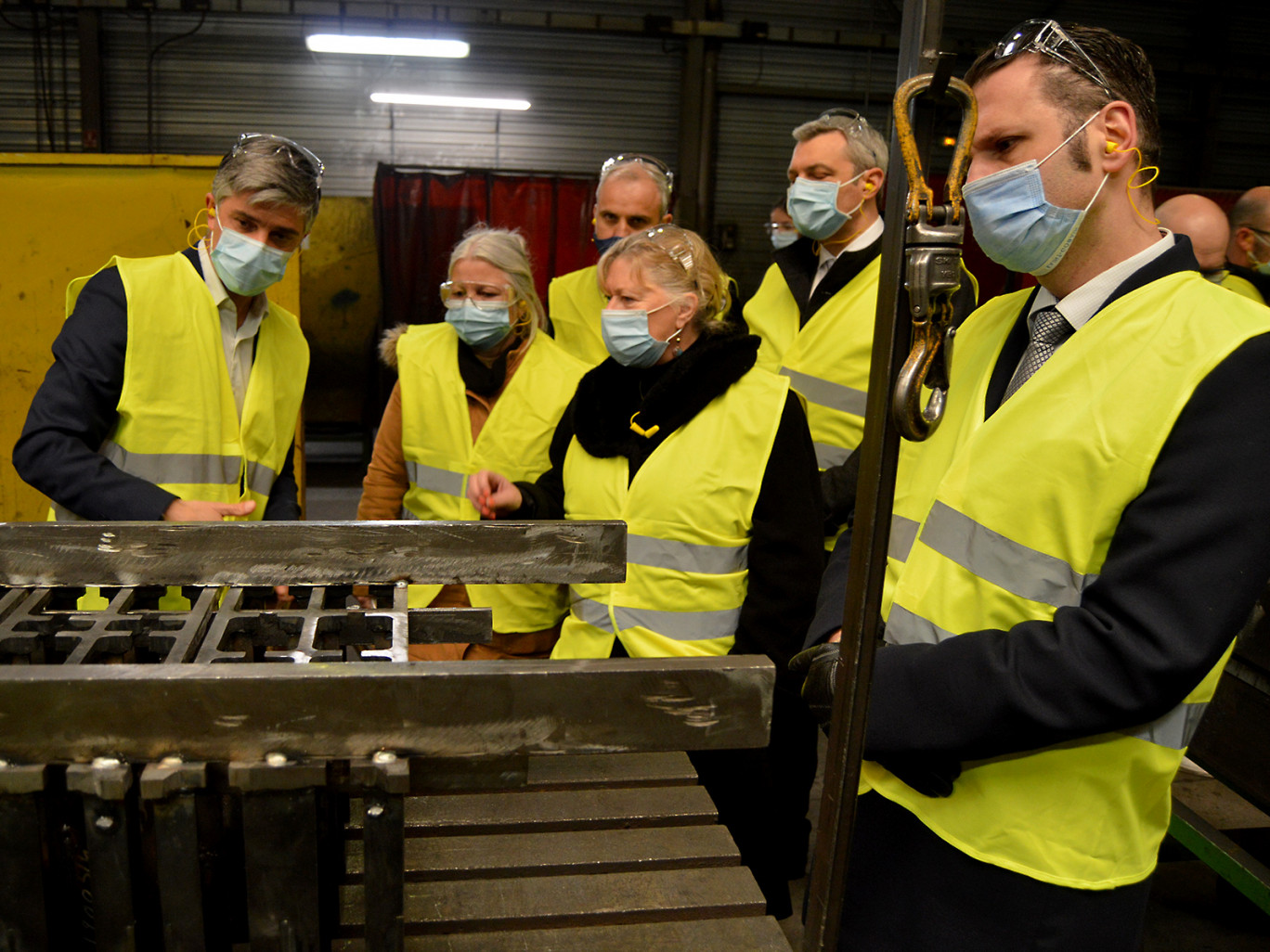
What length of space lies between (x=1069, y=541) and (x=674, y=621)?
100 cm

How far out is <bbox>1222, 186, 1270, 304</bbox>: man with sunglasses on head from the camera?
312 cm

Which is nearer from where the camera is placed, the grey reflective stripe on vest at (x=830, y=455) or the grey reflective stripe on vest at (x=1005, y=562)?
the grey reflective stripe on vest at (x=1005, y=562)

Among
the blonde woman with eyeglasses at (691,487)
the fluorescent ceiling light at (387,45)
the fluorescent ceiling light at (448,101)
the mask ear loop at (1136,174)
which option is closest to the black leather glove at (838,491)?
the blonde woman with eyeglasses at (691,487)

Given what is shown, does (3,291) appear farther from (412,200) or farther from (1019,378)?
(1019,378)

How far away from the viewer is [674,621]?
185 centimetres

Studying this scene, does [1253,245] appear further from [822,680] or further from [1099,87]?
[822,680]

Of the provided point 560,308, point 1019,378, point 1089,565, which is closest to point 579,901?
point 1089,565

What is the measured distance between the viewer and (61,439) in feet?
5.62

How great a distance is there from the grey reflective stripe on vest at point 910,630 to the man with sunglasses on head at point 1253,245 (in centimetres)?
267

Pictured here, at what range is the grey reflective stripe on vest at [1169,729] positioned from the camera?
38.0 inches

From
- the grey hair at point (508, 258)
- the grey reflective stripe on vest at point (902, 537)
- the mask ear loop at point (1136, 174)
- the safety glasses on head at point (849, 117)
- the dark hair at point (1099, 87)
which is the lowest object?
the grey reflective stripe on vest at point (902, 537)

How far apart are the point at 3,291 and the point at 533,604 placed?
3.00 m

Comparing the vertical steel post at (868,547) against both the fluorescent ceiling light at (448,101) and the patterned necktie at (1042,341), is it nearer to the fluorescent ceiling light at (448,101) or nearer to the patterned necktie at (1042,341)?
Answer: the patterned necktie at (1042,341)

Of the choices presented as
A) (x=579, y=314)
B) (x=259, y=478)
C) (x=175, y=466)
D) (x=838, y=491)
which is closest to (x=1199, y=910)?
(x=838, y=491)
